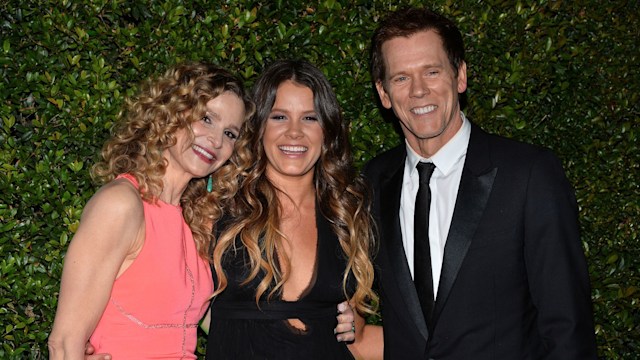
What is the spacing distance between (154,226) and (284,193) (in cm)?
107

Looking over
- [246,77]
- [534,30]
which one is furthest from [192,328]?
[534,30]

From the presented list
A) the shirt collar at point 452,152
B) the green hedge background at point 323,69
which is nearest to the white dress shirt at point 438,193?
the shirt collar at point 452,152

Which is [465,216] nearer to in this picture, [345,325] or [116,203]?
[345,325]

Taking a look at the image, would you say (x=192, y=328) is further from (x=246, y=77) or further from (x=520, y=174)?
(x=520, y=174)

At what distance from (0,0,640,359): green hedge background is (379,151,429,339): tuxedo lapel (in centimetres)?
58

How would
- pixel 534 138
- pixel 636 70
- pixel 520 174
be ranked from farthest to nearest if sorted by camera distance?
pixel 636 70, pixel 534 138, pixel 520 174

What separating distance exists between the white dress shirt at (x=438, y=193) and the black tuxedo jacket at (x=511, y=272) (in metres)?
0.12

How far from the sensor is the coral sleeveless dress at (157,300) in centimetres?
348

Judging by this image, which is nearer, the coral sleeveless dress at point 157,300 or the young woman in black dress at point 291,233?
the coral sleeveless dress at point 157,300

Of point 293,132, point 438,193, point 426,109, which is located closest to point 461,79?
point 426,109

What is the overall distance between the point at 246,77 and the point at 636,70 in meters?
3.04

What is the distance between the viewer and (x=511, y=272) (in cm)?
368

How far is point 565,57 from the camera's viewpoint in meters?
5.20

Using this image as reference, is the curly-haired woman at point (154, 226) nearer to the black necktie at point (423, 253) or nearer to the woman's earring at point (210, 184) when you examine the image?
the woman's earring at point (210, 184)
